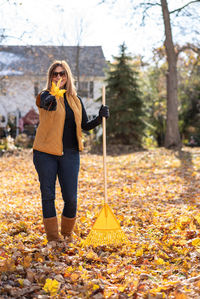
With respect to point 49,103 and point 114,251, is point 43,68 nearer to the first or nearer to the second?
point 49,103

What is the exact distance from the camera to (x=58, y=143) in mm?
4223

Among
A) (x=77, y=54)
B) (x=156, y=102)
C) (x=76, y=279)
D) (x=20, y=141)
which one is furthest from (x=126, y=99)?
(x=76, y=279)

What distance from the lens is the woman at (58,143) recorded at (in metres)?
4.22

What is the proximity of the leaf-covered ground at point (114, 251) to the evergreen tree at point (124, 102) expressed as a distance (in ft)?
33.9

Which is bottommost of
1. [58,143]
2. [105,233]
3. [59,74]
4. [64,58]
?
[105,233]

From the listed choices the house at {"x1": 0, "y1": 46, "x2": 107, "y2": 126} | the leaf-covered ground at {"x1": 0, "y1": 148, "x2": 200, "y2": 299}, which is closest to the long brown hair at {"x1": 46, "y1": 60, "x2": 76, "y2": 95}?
the leaf-covered ground at {"x1": 0, "y1": 148, "x2": 200, "y2": 299}

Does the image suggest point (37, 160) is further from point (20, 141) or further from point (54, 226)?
point (20, 141)

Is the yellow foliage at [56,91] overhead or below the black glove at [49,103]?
overhead

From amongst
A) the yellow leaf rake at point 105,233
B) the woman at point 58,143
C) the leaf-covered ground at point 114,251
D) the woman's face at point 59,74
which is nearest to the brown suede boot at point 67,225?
the woman at point 58,143

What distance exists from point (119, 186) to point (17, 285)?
6.42 metres

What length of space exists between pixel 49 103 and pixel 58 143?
1.46ft

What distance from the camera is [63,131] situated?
14.3 feet

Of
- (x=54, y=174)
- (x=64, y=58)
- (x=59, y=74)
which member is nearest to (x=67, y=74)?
(x=59, y=74)

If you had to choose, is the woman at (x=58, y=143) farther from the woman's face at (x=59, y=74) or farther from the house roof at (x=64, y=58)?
the house roof at (x=64, y=58)
